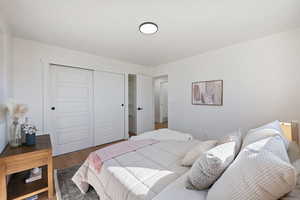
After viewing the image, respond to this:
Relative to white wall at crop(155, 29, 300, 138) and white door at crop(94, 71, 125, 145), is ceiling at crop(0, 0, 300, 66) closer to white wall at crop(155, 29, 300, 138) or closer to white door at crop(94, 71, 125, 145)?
white wall at crop(155, 29, 300, 138)

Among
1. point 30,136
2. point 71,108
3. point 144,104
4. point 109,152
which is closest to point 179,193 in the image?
point 109,152

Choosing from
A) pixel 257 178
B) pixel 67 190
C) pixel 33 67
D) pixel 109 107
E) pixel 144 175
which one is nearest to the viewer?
pixel 257 178

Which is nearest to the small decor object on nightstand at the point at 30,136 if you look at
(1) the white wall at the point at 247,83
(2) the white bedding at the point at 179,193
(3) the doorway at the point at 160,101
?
(2) the white bedding at the point at 179,193

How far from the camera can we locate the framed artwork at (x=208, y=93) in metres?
2.86

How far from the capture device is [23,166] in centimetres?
149

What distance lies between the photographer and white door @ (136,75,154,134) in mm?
4260

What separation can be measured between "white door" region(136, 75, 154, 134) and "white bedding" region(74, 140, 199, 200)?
262cm

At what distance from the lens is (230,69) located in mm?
2713

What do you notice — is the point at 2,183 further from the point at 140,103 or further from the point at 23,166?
the point at 140,103

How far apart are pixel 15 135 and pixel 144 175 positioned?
5.73 feet

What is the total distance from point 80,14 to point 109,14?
1.25 feet

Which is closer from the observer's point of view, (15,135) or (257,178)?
(257,178)

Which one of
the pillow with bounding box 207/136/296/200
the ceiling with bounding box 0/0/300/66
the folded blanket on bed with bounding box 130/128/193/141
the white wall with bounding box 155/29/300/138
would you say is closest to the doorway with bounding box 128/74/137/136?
the white wall with bounding box 155/29/300/138

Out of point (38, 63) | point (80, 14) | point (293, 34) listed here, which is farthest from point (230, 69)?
point (38, 63)
